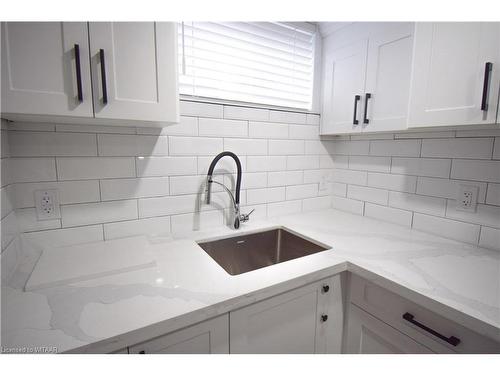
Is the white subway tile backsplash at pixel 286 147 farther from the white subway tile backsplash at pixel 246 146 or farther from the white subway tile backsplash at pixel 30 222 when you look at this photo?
the white subway tile backsplash at pixel 30 222

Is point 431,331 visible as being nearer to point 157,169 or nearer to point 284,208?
point 284,208

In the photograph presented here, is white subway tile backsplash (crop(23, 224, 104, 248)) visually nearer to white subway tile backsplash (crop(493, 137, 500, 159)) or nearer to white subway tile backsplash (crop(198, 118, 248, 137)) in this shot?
white subway tile backsplash (crop(198, 118, 248, 137))

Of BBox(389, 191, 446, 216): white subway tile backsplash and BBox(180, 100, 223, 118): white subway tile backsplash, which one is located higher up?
BBox(180, 100, 223, 118): white subway tile backsplash

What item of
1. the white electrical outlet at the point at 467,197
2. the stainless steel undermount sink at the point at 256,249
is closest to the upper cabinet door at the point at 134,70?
the stainless steel undermount sink at the point at 256,249

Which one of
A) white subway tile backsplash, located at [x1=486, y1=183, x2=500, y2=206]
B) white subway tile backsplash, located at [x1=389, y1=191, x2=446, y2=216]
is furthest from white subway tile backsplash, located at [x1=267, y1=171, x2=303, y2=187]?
white subway tile backsplash, located at [x1=486, y1=183, x2=500, y2=206]

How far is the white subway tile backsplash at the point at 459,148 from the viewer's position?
1.11 meters

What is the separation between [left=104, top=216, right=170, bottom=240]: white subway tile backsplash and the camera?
1157 millimetres

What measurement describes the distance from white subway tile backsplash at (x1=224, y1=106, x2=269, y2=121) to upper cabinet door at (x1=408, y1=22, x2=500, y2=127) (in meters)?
0.74

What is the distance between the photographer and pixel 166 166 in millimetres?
1237

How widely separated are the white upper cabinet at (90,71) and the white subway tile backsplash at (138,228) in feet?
1.79

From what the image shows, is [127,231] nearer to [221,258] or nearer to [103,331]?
[221,258]

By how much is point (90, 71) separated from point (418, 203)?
161 centimetres

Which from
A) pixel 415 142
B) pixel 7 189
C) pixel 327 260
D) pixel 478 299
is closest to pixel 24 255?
pixel 7 189

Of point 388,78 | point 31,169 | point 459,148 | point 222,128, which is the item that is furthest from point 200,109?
point 459,148
